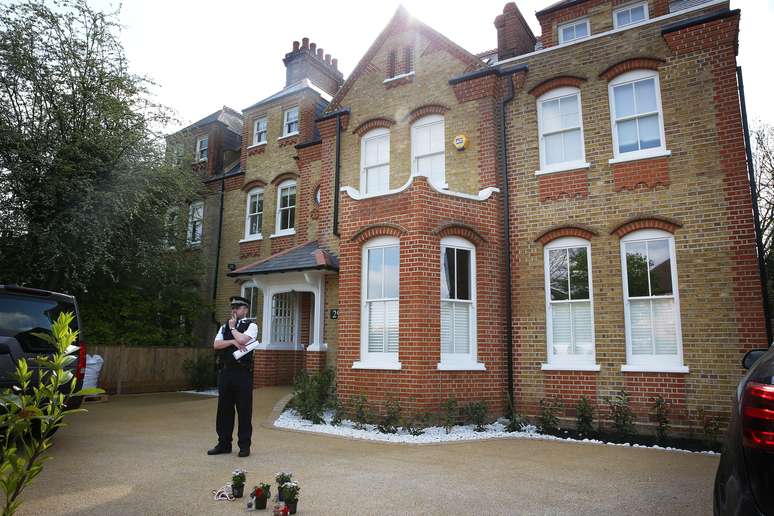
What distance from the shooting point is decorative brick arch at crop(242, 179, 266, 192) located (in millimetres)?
17683

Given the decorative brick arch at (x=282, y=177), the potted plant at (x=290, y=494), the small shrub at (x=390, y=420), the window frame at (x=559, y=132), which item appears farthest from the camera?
the decorative brick arch at (x=282, y=177)

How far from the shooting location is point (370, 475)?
5816mm

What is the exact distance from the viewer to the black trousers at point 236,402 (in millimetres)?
6633

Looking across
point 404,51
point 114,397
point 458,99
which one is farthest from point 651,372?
point 114,397

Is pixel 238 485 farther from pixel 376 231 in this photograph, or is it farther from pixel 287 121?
pixel 287 121

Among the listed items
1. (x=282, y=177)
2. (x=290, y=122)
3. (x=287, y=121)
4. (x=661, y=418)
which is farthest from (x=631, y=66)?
(x=287, y=121)

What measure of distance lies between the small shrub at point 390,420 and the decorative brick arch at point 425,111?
662cm

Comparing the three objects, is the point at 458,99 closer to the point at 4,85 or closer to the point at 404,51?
the point at 404,51

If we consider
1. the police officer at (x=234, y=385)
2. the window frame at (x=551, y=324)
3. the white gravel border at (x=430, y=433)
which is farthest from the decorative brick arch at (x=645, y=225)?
the police officer at (x=234, y=385)

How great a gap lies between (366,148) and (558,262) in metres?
5.66

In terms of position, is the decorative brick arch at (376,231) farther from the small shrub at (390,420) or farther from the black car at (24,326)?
the black car at (24,326)

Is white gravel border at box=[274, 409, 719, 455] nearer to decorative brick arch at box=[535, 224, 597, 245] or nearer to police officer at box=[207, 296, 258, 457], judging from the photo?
police officer at box=[207, 296, 258, 457]

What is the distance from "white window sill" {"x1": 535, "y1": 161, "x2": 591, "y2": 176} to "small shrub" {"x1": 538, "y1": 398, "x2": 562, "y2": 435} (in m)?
4.47

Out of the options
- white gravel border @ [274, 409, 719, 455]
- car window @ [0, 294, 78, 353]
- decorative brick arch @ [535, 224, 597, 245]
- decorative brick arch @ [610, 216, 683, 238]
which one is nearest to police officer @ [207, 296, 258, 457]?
car window @ [0, 294, 78, 353]
